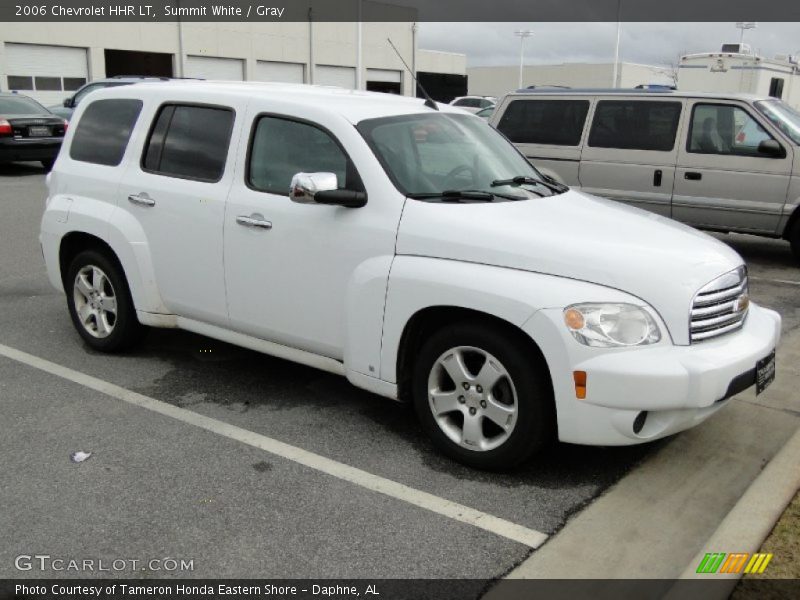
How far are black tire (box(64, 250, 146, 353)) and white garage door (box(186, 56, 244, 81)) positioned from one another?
33.9 metres

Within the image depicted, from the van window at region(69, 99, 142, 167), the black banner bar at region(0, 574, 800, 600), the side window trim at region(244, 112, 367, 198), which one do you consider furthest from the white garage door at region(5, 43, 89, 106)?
the black banner bar at region(0, 574, 800, 600)

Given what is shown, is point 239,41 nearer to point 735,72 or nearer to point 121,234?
point 735,72

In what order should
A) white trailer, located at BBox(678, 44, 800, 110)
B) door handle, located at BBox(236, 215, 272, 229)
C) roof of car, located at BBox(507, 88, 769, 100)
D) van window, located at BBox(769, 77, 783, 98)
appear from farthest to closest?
van window, located at BBox(769, 77, 783, 98) < white trailer, located at BBox(678, 44, 800, 110) < roof of car, located at BBox(507, 88, 769, 100) < door handle, located at BBox(236, 215, 272, 229)

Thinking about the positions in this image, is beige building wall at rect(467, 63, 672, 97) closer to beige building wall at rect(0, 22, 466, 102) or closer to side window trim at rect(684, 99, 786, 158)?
beige building wall at rect(0, 22, 466, 102)

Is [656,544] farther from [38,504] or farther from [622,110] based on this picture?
[622,110]

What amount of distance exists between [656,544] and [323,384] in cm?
246

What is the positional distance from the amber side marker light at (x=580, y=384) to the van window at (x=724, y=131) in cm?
635

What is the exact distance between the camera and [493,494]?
3.86 metres

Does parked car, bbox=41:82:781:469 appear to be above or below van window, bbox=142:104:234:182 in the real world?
below

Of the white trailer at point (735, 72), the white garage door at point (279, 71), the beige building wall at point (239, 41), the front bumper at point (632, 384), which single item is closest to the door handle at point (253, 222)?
the front bumper at point (632, 384)

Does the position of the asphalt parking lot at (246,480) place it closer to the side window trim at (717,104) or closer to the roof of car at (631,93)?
the side window trim at (717,104)

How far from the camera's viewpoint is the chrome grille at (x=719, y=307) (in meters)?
3.76

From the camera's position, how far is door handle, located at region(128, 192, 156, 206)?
5176mm
